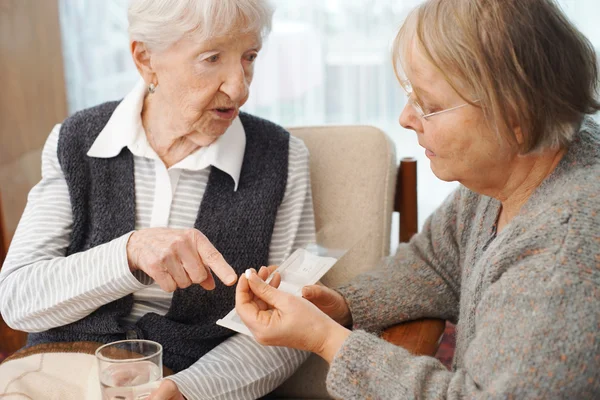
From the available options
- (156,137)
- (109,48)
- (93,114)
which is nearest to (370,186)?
(156,137)

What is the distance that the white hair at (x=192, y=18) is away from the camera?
1.48m

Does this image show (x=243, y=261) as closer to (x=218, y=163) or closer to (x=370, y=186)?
(x=218, y=163)

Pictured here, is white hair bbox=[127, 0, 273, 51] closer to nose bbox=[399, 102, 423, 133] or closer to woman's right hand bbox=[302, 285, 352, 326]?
nose bbox=[399, 102, 423, 133]

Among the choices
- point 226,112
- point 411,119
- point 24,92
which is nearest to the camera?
point 411,119

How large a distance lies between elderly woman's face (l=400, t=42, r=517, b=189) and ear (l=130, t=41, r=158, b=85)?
2.21ft

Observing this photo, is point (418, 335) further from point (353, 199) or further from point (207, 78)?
point (207, 78)

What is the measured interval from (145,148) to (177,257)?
14.0 inches

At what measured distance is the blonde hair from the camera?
1118 millimetres

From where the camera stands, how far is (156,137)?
1684mm

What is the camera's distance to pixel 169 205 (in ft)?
5.34

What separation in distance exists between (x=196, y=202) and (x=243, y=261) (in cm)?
18

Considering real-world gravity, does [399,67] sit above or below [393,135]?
above

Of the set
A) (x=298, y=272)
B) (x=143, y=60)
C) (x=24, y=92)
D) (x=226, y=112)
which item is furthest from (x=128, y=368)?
(x=24, y=92)

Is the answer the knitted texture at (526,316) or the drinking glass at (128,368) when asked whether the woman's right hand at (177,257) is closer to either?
the drinking glass at (128,368)
